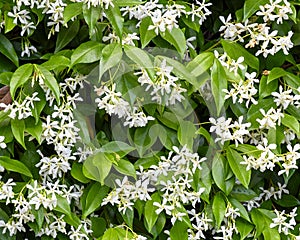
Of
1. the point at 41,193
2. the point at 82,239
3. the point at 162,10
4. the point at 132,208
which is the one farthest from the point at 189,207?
the point at 162,10

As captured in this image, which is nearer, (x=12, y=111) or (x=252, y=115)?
(x=12, y=111)

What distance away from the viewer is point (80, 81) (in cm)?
129

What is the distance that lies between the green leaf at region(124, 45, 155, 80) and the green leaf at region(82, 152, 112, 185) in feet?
0.78

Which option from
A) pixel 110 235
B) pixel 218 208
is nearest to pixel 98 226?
pixel 110 235

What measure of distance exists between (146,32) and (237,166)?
1.30 feet

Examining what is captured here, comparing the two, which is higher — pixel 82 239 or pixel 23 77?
pixel 23 77

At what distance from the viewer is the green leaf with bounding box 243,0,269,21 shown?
52.4 inches

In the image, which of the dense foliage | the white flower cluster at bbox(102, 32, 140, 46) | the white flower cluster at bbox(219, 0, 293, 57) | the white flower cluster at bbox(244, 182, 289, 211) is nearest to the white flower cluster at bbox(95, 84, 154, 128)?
the dense foliage

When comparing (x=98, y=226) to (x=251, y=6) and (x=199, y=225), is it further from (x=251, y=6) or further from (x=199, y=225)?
(x=251, y=6)

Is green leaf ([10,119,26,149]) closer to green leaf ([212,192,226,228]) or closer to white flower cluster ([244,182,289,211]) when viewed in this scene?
green leaf ([212,192,226,228])

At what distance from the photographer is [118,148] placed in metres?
1.32

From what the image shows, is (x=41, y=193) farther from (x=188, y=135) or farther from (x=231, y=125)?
(x=231, y=125)

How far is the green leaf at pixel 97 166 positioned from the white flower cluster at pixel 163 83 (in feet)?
0.61

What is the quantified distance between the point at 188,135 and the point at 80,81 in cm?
29
